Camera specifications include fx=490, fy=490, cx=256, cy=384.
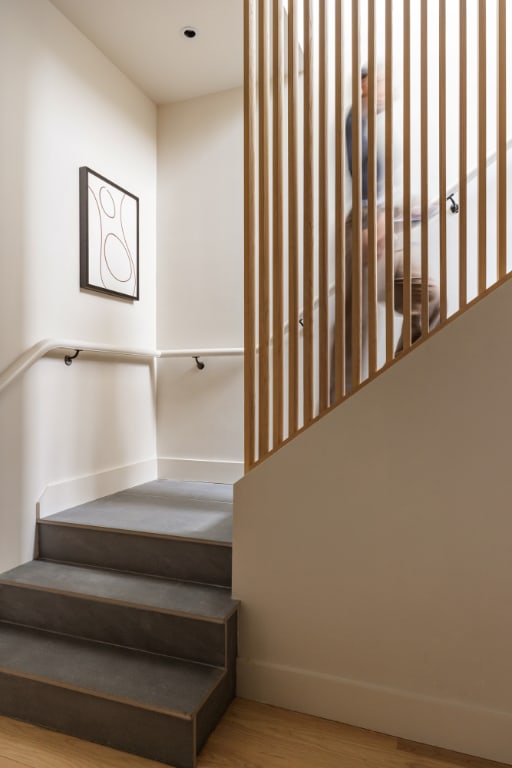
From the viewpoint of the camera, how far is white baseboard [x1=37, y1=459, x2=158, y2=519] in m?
2.26

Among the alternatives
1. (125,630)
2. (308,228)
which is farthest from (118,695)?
(308,228)

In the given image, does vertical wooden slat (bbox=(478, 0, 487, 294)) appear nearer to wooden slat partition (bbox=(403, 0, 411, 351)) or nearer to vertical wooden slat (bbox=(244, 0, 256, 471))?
wooden slat partition (bbox=(403, 0, 411, 351))

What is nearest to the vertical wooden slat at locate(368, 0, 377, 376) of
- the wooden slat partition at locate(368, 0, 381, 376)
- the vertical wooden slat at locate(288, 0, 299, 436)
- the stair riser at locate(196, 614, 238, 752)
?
the wooden slat partition at locate(368, 0, 381, 376)

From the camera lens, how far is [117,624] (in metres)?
1.78

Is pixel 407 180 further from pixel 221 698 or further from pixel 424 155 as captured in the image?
pixel 221 698

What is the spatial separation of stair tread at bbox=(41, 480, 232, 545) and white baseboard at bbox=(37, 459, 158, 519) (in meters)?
0.04

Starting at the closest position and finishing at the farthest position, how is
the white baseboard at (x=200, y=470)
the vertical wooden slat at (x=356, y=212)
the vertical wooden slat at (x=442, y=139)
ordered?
the vertical wooden slat at (x=442, y=139)
the vertical wooden slat at (x=356, y=212)
the white baseboard at (x=200, y=470)

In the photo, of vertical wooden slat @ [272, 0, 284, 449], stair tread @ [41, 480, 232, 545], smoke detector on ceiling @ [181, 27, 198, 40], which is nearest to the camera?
vertical wooden slat @ [272, 0, 284, 449]

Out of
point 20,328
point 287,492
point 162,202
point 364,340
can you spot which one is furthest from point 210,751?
point 162,202

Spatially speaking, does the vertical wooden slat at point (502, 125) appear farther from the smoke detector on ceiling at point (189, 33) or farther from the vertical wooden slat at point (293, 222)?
the smoke detector on ceiling at point (189, 33)

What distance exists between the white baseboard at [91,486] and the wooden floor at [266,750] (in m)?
0.86

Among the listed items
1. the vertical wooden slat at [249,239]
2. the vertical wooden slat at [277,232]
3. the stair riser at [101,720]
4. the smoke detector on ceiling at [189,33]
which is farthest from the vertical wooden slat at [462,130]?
the stair riser at [101,720]

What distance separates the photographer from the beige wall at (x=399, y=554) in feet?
4.92

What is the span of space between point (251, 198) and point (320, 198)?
0.27 m
